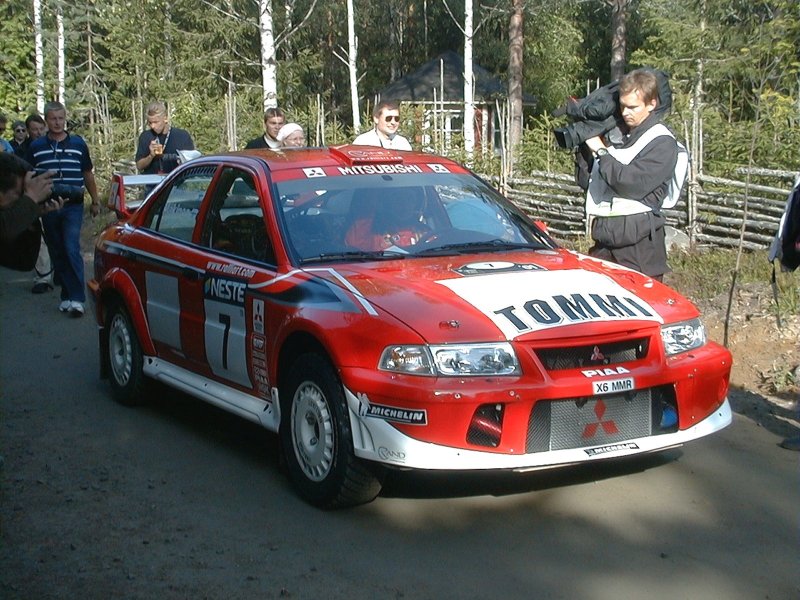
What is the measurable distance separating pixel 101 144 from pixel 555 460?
993 inches

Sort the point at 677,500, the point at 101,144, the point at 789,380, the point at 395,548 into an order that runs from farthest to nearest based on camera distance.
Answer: the point at 101,144 < the point at 789,380 < the point at 677,500 < the point at 395,548

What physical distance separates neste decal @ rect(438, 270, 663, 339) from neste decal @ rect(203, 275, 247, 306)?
1.23m

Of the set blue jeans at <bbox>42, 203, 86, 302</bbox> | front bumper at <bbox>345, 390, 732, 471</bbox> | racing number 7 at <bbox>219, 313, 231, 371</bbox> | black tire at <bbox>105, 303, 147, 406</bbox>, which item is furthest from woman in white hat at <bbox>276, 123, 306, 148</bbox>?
front bumper at <bbox>345, 390, 732, 471</bbox>

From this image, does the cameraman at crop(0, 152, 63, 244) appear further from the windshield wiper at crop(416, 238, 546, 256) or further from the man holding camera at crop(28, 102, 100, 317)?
the man holding camera at crop(28, 102, 100, 317)

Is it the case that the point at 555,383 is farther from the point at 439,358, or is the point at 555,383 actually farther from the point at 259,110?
the point at 259,110

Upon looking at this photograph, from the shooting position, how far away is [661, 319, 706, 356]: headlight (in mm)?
5703

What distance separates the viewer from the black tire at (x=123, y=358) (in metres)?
7.86

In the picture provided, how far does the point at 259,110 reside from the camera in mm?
32844

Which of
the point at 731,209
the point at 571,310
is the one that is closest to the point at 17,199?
the point at 571,310

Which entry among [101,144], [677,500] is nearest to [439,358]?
[677,500]

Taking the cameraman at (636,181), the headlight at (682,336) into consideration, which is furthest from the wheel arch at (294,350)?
the cameraman at (636,181)

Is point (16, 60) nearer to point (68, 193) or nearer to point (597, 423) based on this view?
point (68, 193)

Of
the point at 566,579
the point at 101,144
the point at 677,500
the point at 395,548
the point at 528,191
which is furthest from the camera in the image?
the point at 101,144

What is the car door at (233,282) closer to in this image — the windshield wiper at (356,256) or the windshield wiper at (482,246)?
the windshield wiper at (356,256)
